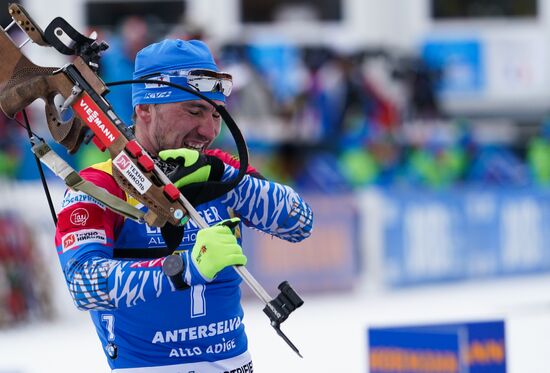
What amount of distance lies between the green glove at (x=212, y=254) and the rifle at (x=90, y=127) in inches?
3.0

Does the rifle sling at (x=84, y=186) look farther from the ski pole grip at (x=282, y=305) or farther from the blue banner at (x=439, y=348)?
the blue banner at (x=439, y=348)

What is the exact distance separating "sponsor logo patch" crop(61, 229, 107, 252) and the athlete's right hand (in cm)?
30

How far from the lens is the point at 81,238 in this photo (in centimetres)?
323

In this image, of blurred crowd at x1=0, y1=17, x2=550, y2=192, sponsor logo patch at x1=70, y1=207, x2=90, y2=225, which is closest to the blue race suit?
sponsor logo patch at x1=70, y1=207, x2=90, y2=225

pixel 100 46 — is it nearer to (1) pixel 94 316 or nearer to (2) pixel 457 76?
(1) pixel 94 316

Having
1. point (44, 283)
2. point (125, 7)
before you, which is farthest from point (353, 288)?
point (125, 7)

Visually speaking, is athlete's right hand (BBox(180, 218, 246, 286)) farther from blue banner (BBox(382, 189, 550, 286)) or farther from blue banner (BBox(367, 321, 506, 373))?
blue banner (BBox(382, 189, 550, 286))

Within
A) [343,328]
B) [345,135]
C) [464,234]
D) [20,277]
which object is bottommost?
[343,328]

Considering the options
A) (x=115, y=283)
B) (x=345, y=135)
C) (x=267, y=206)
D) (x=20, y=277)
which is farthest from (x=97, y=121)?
(x=345, y=135)

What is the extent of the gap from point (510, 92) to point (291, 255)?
368 inches

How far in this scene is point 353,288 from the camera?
1170 cm

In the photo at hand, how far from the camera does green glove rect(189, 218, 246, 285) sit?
301cm

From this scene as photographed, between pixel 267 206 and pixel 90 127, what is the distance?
59 cm

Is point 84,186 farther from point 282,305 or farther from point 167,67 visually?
point 282,305
